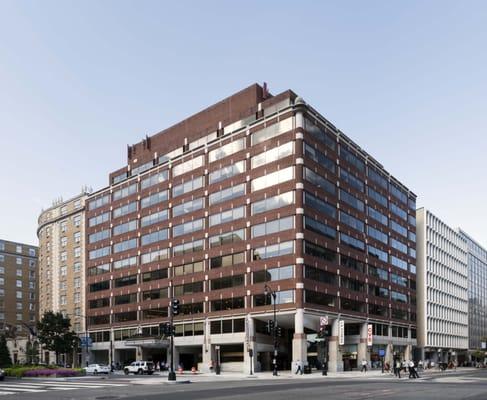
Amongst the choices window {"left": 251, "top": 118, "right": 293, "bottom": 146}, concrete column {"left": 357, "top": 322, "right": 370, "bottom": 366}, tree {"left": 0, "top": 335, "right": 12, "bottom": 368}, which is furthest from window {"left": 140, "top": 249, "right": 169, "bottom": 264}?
concrete column {"left": 357, "top": 322, "right": 370, "bottom": 366}

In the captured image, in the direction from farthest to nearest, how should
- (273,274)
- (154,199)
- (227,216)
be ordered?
1. (154,199)
2. (227,216)
3. (273,274)

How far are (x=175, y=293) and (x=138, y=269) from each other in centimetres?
1056

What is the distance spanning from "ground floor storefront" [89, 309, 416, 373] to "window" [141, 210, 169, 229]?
1611 cm

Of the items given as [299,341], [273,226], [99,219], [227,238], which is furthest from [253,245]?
[99,219]

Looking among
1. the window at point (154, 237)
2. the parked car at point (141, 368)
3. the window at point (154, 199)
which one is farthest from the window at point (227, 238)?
the parked car at point (141, 368)

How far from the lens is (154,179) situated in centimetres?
8819


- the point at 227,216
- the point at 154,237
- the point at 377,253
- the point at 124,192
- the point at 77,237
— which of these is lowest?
the point at 377,253

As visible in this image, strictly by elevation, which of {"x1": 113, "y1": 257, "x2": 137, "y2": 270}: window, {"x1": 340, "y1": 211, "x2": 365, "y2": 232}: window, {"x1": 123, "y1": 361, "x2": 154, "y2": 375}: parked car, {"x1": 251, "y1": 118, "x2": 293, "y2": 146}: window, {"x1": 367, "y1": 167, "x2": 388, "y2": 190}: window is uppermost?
{"x1": 251, "y1": 118, "x2": 293, "y2": 146}: window

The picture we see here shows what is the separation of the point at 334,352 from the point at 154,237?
109 feet

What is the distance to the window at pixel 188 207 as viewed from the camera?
78625 mm

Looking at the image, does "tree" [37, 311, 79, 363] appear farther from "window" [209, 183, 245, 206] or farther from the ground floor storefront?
"window" [209, 183, 245, 206]

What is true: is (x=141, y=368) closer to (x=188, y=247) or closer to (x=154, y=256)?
(x=188, y=247)

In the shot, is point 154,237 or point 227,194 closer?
point 227,194

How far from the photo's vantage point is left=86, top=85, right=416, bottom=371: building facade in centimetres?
6712
